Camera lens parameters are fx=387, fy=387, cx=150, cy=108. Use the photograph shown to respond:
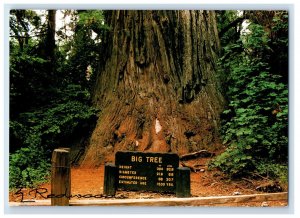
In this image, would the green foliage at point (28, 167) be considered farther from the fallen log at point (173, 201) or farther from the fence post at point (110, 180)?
the fence post at point (110, 180)

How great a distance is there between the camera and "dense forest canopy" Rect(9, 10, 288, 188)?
767cm

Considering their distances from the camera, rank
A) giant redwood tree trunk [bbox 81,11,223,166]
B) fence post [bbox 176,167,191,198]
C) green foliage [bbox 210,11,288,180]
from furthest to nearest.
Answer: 1. giant redwood tree trunk [bbox 81,11,223,166]
2. green foliage [bbox 210,11,288,180]
3. fence post [bbox 176,167,191,198]

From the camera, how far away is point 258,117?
7207 mm

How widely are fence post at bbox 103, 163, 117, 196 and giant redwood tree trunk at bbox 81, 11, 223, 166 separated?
2072 millimetres

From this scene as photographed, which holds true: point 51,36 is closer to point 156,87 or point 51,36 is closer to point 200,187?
point 156,87

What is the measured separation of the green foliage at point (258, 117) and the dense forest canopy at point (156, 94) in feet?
0.07

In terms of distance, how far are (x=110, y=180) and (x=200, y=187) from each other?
70.5 inches

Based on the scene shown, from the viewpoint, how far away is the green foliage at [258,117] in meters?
7.31

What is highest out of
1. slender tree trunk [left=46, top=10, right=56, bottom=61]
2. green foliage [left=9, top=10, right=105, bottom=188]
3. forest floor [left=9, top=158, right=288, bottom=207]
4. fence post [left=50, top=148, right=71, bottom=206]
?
slender tree trunk [left=46, top=10, right=56, bottom=61]

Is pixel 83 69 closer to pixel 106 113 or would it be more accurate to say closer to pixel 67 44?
pixel 67 44

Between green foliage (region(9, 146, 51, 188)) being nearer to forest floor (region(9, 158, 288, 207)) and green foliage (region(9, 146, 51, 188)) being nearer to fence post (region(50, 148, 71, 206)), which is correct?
forest floor (region(9, 158, 288, 207))

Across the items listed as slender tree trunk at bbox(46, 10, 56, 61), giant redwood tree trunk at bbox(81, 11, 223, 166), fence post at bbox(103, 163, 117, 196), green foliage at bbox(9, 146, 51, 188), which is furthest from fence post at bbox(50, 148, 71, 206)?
slender tree trunk at bbox(46, 10, 56, 61)

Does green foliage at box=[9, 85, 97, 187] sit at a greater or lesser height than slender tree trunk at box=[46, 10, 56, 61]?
lesser

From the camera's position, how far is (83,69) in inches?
454
